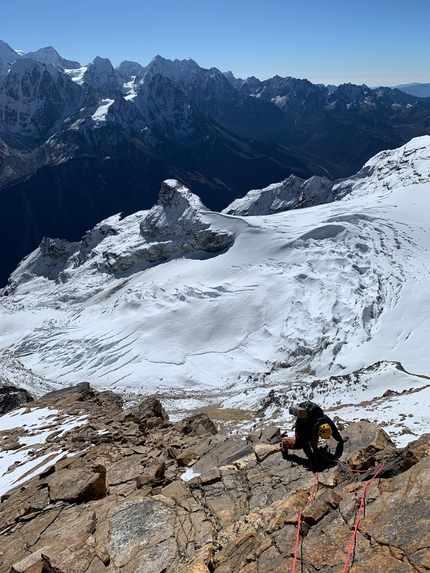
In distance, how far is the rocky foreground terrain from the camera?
6023 mm

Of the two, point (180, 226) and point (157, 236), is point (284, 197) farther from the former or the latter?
point (180, 226)

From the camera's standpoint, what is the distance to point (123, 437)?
14.6 m

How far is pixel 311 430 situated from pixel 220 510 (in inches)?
100

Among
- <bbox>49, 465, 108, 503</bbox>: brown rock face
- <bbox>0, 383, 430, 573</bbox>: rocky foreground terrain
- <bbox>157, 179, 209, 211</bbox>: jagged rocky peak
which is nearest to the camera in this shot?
<bbox>0, 383, 430, 573</bbox>: rocky foreground terrain

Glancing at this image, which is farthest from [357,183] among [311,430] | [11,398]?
[311,430]

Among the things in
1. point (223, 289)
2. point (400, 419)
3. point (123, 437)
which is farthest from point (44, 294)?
point (400, 419)

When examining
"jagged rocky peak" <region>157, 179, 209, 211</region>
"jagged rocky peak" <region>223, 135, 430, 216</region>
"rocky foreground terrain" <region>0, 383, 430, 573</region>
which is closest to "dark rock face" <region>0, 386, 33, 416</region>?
"rocky foreground terrain" <region>0, 383, 430, 573</region>

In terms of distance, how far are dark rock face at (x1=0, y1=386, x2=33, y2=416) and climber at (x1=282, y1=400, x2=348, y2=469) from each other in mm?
22159

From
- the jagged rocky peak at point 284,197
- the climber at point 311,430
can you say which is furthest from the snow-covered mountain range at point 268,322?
the jagged rocky peak at point 284,197

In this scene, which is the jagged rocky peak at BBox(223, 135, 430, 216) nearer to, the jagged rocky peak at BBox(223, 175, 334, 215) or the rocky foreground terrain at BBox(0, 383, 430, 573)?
the jagged rocky peak at BBox(223, 175, 334, 215)

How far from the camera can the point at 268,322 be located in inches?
1465

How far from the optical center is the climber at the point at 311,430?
362 inches

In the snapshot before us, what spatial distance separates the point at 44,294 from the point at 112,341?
1648 inches

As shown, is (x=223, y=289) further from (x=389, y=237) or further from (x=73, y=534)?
(x=73, y=534)
